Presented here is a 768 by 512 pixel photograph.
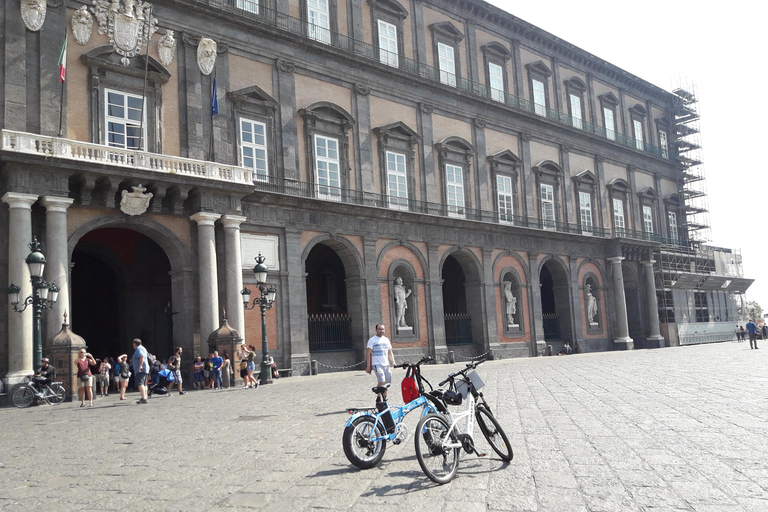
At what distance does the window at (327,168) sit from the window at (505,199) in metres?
10.1

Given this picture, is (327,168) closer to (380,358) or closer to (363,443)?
(380,358)

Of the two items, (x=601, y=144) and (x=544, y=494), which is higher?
(x=601, y=144)

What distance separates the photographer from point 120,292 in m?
24.9

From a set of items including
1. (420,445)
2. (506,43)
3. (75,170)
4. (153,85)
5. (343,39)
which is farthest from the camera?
(506,43)

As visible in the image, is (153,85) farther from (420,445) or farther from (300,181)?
(420,445)

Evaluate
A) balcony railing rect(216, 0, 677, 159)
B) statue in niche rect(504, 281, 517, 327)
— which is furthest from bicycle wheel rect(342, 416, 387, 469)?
statue in niche rect(504, 281, 517, 327)

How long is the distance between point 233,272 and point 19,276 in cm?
637

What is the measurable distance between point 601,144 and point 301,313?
2475 centimetres

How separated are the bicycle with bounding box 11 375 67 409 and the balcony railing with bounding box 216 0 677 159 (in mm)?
14026

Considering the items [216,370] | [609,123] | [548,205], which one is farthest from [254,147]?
[609,123]

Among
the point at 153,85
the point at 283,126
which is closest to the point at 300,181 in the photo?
the point at 283,126

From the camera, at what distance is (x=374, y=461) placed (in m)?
7.02

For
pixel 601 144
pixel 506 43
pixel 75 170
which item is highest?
pixel 506 43

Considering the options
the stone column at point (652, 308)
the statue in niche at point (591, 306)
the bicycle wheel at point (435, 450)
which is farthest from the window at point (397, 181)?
the bicycle wheel at point (435, 450)
